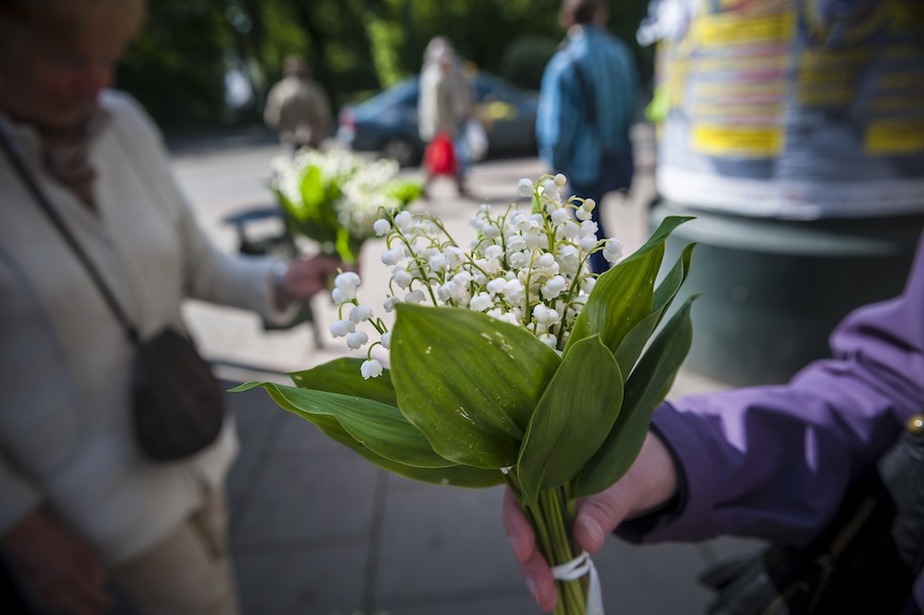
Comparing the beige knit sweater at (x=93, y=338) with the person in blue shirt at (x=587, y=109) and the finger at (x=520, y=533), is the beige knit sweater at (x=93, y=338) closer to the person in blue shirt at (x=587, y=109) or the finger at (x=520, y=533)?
the finger at (x=520, y=533)

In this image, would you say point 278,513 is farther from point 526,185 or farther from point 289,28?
point 289,28

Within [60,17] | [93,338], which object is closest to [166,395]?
[93,338]

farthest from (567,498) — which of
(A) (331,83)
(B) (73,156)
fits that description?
(A) (331,83)

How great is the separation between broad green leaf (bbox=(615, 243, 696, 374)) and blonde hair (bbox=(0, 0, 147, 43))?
155 cm

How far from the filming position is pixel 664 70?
13.7 feet

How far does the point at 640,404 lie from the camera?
2.72 ft

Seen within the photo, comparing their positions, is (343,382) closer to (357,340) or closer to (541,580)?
(357,340)

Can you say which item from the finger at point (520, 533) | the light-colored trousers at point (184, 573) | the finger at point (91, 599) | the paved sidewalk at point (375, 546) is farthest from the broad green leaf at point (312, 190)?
Answer: the finger at point (520, 533)

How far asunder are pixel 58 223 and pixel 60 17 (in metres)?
0.50

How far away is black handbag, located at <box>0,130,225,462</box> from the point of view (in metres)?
1.80

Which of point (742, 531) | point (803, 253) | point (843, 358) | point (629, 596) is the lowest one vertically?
point (629, 596)

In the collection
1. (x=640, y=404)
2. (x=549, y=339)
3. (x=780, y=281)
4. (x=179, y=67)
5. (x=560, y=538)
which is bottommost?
(x=780, y=281)

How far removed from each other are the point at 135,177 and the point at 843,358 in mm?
1958

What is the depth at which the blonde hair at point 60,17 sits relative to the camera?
1.53 m
